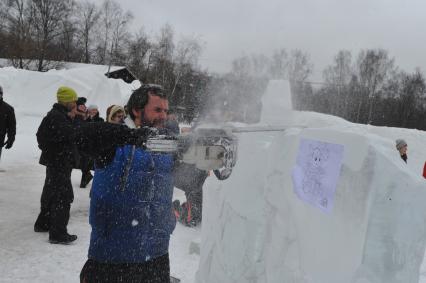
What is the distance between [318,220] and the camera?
200 centimetres

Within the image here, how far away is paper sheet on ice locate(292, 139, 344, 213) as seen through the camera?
1923 mm

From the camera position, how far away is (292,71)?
25.2 ft

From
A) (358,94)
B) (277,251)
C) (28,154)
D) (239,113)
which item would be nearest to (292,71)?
(239,113)

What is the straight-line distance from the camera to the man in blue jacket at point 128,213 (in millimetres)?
1926

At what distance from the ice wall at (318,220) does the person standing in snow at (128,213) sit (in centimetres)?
80

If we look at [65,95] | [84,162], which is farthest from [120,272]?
[84,162]

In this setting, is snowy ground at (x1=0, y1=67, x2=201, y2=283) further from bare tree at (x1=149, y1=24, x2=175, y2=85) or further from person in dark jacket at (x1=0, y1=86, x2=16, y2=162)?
bare tree at (x1=149, y1=24, x2=175, y2=85)

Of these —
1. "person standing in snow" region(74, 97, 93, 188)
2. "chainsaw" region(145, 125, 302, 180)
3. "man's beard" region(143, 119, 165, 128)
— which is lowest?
"person standing in snow" region(74, 97, 93, 188)

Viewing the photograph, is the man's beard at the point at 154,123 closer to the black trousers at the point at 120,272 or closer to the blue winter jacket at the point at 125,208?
the blue winter jacket at the point at 125,208

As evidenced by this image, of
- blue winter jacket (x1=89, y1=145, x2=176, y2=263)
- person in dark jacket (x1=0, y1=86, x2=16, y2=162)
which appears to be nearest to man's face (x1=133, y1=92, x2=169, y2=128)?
blue winter jacket (x1=89, y1=145, x2=176, y2=263)

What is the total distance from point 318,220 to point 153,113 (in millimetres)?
1054

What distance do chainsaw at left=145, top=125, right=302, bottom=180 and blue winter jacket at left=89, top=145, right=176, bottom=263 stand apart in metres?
0.18

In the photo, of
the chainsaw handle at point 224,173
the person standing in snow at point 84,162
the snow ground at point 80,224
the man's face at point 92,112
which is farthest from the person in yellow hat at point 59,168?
the man's face at point 92,112

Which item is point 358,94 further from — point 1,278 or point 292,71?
point 1,278
